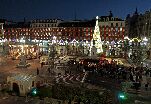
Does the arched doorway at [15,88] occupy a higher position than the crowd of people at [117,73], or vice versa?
the crowd of people at [117,73]

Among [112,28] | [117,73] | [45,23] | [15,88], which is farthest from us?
[45,23]

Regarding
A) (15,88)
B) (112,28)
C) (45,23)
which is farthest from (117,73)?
(45,23)

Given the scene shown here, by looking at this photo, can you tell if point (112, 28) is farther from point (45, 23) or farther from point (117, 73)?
point (117, 73)

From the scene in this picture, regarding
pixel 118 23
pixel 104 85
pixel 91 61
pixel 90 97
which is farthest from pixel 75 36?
pixel 90 97

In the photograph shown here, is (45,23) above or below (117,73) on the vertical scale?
above

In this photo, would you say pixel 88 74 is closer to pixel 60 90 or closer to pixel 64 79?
pixel 64 79

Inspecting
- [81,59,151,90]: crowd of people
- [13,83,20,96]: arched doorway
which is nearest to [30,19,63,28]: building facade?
[81,59,151,90]: crowd of people

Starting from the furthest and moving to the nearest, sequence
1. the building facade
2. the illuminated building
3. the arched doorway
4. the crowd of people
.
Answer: the building facade → the illuminated building → the crowd of people → the arched doorway

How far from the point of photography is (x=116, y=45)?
90.9 metres

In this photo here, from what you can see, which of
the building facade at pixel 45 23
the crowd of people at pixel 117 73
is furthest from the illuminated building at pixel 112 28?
the crowd of people at pixel 117 73

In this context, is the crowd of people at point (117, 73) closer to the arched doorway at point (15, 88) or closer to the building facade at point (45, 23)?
the arched doorway at point (15, 88)

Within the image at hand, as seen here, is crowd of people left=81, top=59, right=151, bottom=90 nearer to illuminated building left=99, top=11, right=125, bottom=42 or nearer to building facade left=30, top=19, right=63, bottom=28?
illuminated building left=99, top=11, right=125, bottom=42

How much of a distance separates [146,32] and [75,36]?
164ft

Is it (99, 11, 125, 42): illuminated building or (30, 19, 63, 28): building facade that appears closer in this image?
(99, 11, 125, 42): illuminated building
